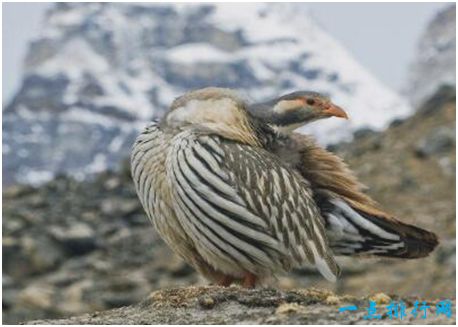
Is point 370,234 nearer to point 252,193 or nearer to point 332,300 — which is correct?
point 252,193

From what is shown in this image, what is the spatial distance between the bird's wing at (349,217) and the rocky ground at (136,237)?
248 inches

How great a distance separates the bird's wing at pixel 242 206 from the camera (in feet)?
22.9

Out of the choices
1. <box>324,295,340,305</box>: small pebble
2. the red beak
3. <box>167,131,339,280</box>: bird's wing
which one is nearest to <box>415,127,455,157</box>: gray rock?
the red beak

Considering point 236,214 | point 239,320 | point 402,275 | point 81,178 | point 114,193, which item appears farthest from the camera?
point 81,178

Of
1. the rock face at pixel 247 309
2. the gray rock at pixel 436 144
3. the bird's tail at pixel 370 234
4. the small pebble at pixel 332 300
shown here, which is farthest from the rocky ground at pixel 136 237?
the small pebble at pixel 332 300

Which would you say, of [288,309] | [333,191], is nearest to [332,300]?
[288,309]

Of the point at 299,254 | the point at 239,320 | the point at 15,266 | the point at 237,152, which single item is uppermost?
Answer: the point at 15,266

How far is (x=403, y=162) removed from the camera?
26719 mm

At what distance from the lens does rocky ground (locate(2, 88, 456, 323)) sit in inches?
734

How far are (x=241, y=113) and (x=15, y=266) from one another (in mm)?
16353

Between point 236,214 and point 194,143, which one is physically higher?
point 194,143

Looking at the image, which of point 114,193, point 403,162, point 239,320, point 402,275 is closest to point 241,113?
point 239,320

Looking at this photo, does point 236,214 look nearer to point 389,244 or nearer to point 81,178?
point 389,244

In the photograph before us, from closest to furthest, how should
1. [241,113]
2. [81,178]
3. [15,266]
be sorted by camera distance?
[241,113] → [15,266] → [81,178]
